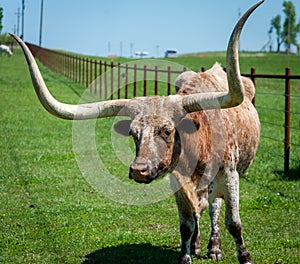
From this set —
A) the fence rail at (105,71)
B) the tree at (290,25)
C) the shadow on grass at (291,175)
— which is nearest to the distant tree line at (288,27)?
the tree at (290,25)

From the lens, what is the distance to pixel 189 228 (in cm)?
551

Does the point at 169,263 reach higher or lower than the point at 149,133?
lower

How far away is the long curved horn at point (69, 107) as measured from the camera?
4.64 m

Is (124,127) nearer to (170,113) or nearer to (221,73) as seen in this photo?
(170,113)

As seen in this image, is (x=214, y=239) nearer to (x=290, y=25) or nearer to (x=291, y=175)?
(x=291, y=175)

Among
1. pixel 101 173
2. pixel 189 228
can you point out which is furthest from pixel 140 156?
pixel 101 173

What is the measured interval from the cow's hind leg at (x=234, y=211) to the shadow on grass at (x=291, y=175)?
13.3ft

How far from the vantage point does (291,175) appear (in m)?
9.48

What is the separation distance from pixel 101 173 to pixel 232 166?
4234 millimetres

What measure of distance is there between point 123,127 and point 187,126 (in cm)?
66

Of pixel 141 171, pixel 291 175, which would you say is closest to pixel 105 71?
pixel 291 175

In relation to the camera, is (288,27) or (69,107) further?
(288,27)

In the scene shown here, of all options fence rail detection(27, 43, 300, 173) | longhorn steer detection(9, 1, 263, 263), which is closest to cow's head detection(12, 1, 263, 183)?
longhorn steer detection(9, 1, 263, 263)

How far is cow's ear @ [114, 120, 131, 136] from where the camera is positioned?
5.11 meters
